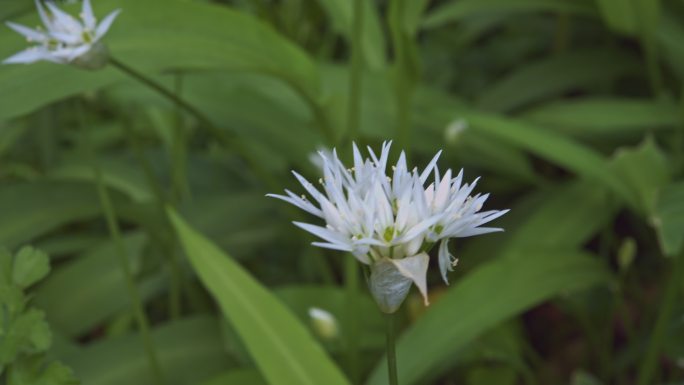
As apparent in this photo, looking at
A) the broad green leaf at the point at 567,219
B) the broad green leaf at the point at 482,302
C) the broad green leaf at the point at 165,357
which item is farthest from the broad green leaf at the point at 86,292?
the broad green leaf at the point at 567,219

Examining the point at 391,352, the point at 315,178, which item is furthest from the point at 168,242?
the point at 391,352

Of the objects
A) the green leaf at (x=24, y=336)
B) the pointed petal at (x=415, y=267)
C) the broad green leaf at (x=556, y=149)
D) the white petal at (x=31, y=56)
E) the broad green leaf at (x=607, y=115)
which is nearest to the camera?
the pointed petal at (x=415, y=267)

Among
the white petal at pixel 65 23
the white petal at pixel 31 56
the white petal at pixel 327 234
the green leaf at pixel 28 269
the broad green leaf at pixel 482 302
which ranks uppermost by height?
the white petal at pixel 65 23

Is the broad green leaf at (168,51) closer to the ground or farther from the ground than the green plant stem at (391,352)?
farther from the ground

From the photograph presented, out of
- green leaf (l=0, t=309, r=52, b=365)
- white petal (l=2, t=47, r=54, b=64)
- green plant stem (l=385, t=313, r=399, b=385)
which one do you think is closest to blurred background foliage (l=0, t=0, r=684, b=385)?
green leaf (l=0, t=309, r=52, b=365)

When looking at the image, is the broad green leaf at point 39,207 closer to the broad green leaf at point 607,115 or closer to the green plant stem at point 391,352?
the broad green leaf at point 607,115

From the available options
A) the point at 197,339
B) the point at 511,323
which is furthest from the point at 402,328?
the point at 197,339
